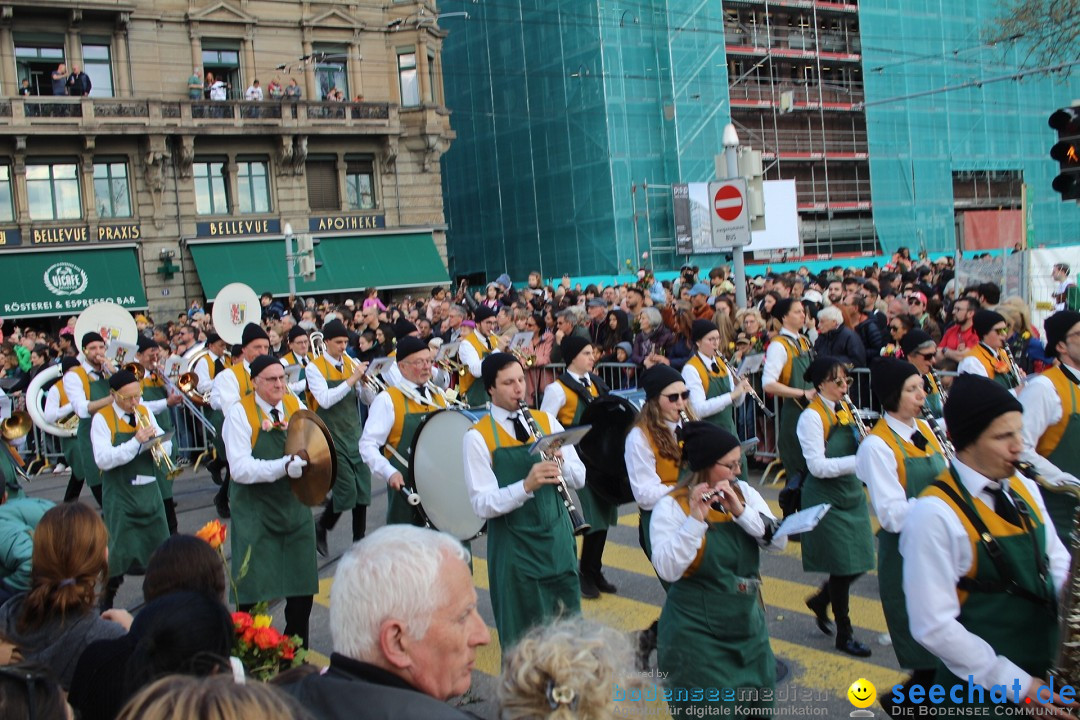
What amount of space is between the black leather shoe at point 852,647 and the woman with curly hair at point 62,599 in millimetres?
4196

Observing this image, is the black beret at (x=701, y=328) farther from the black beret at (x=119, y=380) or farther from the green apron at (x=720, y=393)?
the black beret at (x=119, y=380)

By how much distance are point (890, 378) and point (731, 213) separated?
23.8 feet

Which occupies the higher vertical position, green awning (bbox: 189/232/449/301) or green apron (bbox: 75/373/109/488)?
green awning (bbox: 189/232/449/301)

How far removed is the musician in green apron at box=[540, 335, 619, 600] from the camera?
26.4 feet

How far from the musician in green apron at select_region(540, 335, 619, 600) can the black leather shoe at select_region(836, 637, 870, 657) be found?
2.03 m

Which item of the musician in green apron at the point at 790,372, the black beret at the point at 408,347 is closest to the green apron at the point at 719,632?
the black beret at the point at 408,347

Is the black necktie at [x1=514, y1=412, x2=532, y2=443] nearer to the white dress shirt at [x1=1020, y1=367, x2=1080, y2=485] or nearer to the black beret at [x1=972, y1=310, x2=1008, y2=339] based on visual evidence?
the white dress shirt at [x1=1020, y1=367, x2=1080, y2=485]

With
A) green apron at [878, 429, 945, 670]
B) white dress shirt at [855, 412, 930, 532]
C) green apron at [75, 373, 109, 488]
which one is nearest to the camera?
green apron at [878, 429, 945, 670]

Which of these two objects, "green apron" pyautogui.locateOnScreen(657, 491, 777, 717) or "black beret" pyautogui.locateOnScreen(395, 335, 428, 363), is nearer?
"green apron" pyautogui.locateOnScreen(657, 491, 777, 717)

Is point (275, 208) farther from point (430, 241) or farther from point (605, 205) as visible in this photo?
point (605, 205)

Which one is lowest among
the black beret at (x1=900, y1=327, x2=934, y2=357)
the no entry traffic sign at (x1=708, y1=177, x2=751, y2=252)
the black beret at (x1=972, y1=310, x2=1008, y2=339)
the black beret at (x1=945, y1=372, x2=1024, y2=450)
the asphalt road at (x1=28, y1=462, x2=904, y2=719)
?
the asphalt road at (x1=28, y1=462, x2=904, y2=719)

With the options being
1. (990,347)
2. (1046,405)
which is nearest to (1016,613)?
(1046,405)

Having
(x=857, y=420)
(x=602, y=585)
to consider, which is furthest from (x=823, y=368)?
(x=602, y=585)

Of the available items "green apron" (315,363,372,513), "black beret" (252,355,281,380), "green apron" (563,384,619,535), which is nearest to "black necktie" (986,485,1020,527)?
"green apron" (563,384,619,535)
